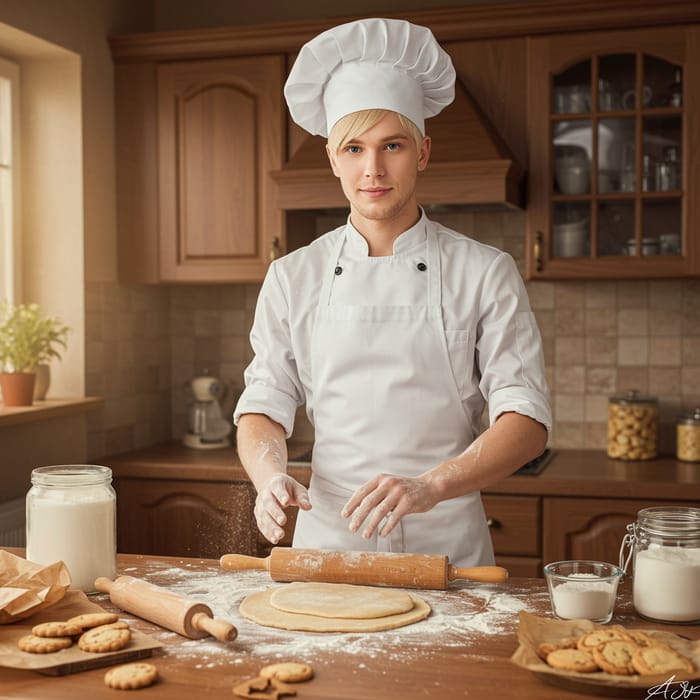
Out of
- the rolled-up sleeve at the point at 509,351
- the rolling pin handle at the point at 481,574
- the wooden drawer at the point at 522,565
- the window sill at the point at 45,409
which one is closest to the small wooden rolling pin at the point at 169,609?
the rolling pin handle at the point at 481,574

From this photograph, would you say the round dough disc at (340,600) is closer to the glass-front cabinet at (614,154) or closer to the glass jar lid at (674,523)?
the glass jar lid at (674,523)

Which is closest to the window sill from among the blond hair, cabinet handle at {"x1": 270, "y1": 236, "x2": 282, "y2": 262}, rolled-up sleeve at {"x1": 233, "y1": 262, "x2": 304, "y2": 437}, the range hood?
cabinet handle at {"x1": 270, "y1": 236, "x2": 282, "y2": 262}

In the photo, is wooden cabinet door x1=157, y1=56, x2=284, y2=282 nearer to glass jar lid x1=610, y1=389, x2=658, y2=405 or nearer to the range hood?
the range hood

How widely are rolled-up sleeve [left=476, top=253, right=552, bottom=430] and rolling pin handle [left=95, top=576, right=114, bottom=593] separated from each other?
0.69m

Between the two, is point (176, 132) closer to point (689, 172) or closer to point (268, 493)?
point (689, 172)

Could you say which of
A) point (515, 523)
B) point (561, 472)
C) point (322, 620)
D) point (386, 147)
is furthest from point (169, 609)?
point (561, 472)

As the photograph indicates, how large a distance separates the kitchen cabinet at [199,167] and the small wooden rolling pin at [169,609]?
6.30ft

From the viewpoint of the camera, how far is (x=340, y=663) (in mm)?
1156

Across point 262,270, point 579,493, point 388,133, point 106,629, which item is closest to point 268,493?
point 106,629

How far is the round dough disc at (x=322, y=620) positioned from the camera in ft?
4.16

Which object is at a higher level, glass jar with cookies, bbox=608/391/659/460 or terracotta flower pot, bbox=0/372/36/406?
terracotta flower pot, bbox=0/372/36/406

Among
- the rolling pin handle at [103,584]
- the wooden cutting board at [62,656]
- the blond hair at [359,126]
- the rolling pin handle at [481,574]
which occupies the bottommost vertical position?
the wooden cutting board at [62,656]

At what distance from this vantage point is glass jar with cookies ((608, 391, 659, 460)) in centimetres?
308

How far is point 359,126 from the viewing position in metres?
1.72
